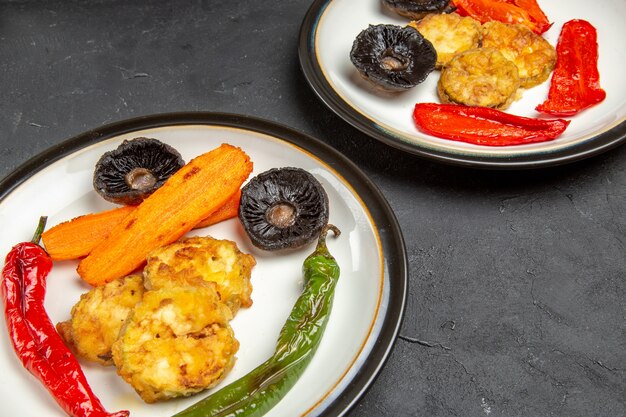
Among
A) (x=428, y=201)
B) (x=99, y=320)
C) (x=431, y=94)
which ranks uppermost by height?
(x=99, y=320)

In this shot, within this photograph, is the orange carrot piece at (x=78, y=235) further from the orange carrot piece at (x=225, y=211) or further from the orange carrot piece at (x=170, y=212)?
the orange carrot piece at (x=225, y=211)

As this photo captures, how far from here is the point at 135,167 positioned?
128 inches

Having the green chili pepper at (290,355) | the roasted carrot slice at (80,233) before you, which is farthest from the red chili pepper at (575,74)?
the roasted carrot slice at (80,233)

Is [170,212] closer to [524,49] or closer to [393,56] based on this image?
[393,56]

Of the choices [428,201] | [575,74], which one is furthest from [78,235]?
[575,74]

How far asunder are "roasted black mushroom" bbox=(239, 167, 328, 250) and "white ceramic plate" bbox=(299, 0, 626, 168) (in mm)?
577

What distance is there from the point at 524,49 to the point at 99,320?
2887mm

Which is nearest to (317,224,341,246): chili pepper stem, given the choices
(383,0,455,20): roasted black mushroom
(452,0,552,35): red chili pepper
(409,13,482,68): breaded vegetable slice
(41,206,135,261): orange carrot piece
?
(41,206,135,261): orange carrot piece

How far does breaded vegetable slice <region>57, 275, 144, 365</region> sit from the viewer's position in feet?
8.65

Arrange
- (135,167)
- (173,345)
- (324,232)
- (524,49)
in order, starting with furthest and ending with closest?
1. (524,49)
2. (135,167)
3. (324,232)
4. (173,345)

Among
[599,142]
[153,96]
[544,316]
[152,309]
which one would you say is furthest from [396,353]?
[153,96]

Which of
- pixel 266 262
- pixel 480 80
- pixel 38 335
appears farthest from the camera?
pixel 480 80

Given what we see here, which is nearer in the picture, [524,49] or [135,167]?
[135,167]

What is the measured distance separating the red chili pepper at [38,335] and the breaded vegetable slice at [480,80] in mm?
2251
